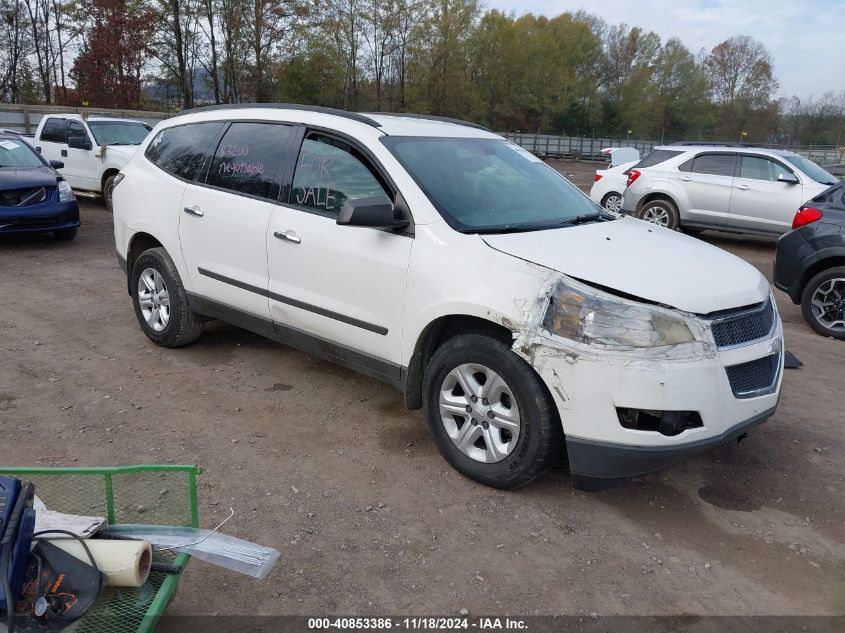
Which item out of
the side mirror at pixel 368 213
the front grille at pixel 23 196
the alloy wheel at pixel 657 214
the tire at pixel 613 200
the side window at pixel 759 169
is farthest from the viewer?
the tire at pixel 613 200

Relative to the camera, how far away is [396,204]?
3.82 metres

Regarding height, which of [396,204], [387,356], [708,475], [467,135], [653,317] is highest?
[467,135]

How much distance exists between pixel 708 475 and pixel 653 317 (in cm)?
128

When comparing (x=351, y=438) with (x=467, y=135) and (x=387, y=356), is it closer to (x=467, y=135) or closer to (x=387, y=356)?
(x=387, y=356)

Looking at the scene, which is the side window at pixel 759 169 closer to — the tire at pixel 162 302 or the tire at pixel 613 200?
the tire at pixel 613 200

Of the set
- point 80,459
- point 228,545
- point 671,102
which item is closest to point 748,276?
point 228,545

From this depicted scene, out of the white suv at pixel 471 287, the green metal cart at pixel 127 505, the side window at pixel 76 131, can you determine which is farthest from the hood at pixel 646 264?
the side window at pixel 76 131

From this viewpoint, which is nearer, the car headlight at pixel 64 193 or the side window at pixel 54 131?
the car headlight at pixel 64 193

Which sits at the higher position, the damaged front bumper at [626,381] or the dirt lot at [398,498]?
the damaged front bumper at [626,381]

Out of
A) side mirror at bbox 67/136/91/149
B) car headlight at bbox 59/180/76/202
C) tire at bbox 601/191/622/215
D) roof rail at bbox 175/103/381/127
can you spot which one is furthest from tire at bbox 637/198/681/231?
side mirror at bbox 67/136/91/149

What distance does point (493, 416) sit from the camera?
11.4 feet

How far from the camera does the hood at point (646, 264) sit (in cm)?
321

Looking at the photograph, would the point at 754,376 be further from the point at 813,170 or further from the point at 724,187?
the point at 813,170

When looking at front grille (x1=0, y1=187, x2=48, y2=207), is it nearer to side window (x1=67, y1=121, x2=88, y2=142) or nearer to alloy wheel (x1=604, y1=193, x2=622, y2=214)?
side window (x1=67, y1=121, x2=88, y2=142)
